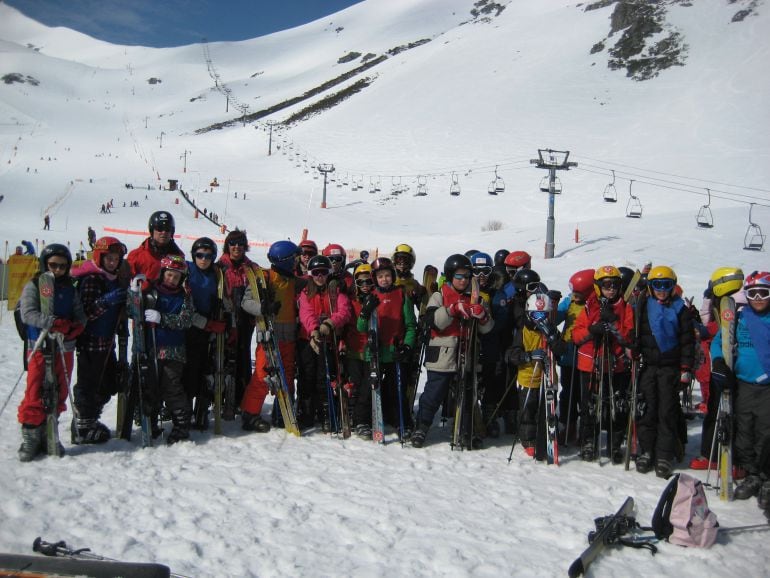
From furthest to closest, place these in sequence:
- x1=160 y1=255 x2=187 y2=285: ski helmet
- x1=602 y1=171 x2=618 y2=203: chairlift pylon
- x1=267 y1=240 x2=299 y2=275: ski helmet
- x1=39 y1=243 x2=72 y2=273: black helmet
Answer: x1=602 y1=171 x2=618 y2=203: chairlift pylon, x1=267 y1=240 x2=299 y2=275: ski helmet, x1=160 y1=255 x2=187 y2=285: ski helmet, x1=39 y1=243 x2=72 y2=273: black helmet

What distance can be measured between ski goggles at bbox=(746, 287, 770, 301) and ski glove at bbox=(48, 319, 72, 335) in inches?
229

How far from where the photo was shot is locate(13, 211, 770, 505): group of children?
5035mm

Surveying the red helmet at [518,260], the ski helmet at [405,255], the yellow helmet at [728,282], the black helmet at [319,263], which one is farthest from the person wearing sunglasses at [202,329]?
the yellow helmet at [728,282]

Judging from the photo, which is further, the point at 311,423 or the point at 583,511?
the point at 311,423

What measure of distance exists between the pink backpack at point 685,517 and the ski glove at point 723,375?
1.15 m

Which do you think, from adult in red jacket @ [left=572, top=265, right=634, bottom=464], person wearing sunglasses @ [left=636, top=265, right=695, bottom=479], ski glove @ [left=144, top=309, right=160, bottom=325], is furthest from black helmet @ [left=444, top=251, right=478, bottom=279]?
ski glove @ [left=144, top=309, right=160, bottom=325]

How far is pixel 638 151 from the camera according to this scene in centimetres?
4612

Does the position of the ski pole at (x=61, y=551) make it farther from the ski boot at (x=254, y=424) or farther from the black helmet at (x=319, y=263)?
the black helmet at (x=319, y=263)

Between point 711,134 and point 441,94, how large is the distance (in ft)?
99.4

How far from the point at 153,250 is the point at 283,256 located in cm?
131

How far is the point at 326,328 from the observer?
580 centimetres

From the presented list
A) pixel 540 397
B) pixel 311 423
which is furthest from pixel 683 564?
pixel 311 423

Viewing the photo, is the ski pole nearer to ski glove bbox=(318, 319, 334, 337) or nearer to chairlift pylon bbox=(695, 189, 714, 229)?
ski glove bbox=(318, 319, 334, 337)

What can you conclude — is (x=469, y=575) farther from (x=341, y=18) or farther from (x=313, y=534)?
(x=341, y=18)
